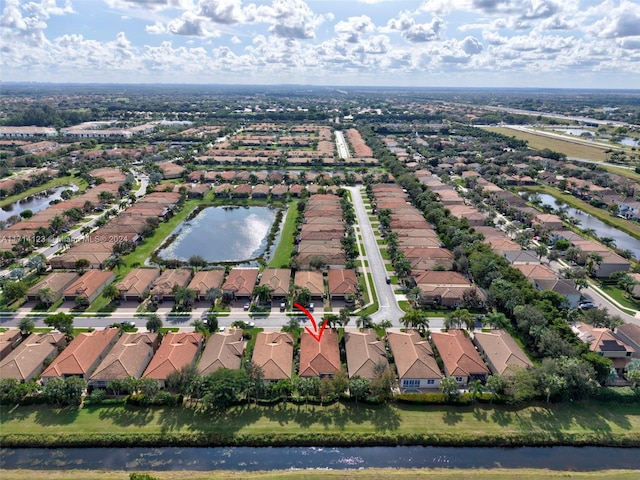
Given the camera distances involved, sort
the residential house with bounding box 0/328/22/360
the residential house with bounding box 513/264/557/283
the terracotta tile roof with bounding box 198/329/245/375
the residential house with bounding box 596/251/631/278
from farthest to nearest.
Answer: the residential house with bounding box 596/251/631/278
the residential house with bounding box 513/264/557/283
the residential house with bounding box 0/328/22/360
the terracotta tile roof with bounding box 198/329/245/375

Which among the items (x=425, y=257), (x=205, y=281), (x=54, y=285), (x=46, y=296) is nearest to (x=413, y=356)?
(x=425, y=257)

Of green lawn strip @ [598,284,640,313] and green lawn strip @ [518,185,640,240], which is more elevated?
green lawn strip @ [598,284,640,313]

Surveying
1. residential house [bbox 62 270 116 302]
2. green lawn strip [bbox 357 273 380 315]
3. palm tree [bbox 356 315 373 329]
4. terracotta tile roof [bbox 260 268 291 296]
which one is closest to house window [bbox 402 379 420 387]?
palm tree [bbox 356 315 373 329]

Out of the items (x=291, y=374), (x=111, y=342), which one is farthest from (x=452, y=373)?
(x=111, y=342)

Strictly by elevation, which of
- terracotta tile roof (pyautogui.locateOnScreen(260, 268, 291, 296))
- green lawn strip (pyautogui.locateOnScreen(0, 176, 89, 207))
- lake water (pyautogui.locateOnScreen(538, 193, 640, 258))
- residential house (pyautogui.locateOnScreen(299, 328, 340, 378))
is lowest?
lake water (pyautogui.locateOnScreen(538, 193, 640, 258))

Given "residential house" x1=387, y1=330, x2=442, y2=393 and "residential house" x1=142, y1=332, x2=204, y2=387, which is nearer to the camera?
"residential house" x1=142, y1=332, x2=204, y2=387

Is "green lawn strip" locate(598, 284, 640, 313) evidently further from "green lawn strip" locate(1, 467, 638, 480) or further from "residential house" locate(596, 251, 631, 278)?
"green lawn strip" locate(1, 467, 638, 480)

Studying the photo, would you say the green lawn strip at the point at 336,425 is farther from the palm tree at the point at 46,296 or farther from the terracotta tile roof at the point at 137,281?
the terracotta tile roof at the point at 137,281
